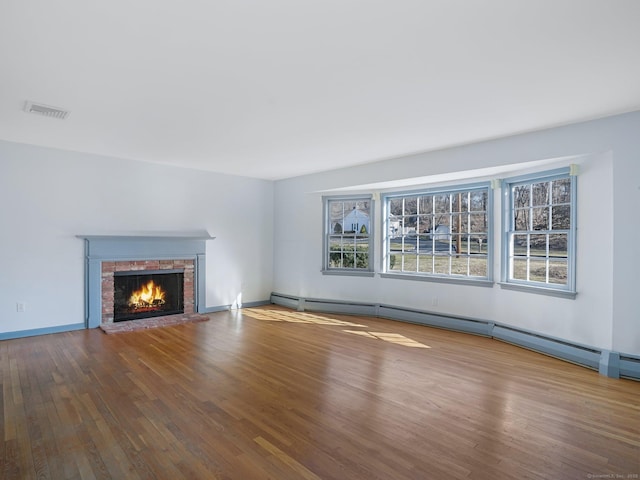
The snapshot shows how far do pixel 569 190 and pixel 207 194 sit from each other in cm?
573

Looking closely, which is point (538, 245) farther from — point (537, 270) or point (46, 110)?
point (46, 110)

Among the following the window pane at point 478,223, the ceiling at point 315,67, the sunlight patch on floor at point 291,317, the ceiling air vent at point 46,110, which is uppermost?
the ceiling at point 315,67

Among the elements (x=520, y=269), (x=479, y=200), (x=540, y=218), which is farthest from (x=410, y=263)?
(x=540, y=218)

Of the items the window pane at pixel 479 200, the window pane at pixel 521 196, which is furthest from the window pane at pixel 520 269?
the window pane at pixel 479 200

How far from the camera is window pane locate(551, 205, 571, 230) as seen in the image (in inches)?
177

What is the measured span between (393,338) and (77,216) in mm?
5036

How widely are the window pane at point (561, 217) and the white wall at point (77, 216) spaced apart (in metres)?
5.37

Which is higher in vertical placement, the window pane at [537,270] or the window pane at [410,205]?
the window pane at [410,205]

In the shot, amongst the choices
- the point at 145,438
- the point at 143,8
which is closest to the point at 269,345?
the point at 145,438

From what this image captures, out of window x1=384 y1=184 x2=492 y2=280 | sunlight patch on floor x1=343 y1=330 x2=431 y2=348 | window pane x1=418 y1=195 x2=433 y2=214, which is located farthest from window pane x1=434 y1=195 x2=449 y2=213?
sunlight patch on floor x1=343 y1=330 x2=431 y2=348

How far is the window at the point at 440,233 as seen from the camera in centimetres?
561

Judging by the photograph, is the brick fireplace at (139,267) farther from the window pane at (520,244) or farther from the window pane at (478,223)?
the window pane at (520,244)

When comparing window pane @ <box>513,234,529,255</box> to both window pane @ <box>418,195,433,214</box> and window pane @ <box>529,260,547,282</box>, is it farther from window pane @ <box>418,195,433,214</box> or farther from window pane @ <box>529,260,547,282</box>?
window pane @ <box>418,195,433,214</box>

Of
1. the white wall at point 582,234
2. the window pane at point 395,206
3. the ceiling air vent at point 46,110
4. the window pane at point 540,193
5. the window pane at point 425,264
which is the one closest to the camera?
the ceiling air vent at point 46,110
